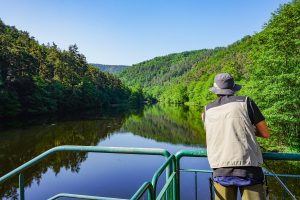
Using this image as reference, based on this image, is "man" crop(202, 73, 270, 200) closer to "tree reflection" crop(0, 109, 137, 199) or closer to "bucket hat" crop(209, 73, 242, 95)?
"bucket hat" crop(209, 73, 242, 95)

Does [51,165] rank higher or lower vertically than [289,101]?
lower

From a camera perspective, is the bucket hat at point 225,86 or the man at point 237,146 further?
the bucket hat at point 225,86

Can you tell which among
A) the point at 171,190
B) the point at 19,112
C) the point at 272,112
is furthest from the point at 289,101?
the point at 19,112

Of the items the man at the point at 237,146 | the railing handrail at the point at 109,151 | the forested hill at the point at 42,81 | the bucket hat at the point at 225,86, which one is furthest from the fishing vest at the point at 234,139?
the forested hill at the point at 42,81

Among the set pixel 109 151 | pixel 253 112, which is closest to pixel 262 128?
pixel 253 112

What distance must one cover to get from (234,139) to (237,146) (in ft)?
0.23

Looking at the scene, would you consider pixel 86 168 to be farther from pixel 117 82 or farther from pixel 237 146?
pixel 117 82

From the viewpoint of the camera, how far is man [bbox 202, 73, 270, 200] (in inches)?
119

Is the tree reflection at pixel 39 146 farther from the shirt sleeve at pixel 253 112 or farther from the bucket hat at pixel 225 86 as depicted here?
the shirt sleeve at pixel 253 112

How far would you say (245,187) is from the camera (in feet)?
10.0

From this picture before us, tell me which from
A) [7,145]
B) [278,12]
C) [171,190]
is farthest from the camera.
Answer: [7,145]

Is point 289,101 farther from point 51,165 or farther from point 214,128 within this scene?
point 214,128

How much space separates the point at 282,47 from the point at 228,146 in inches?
778

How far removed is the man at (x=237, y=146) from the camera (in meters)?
3.01
